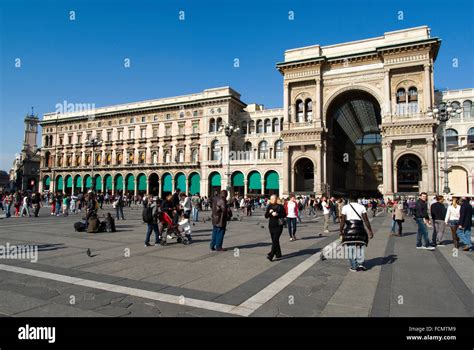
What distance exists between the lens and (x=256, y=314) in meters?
4.27

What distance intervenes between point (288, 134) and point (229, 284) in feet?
126

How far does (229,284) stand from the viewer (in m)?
5.71

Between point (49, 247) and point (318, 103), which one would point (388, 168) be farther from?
point (49, 247)

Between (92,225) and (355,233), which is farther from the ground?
(355,233)

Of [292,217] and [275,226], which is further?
[292,217]

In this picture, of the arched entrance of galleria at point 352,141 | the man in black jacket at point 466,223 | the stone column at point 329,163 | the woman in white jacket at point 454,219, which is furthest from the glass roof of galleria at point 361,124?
the man in black jacket at point 466,223

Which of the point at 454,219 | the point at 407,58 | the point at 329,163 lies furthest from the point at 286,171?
the point at 454,219

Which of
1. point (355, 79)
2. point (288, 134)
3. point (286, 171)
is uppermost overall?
point (355, 79)

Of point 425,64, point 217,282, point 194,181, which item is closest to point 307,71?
point 425,64
